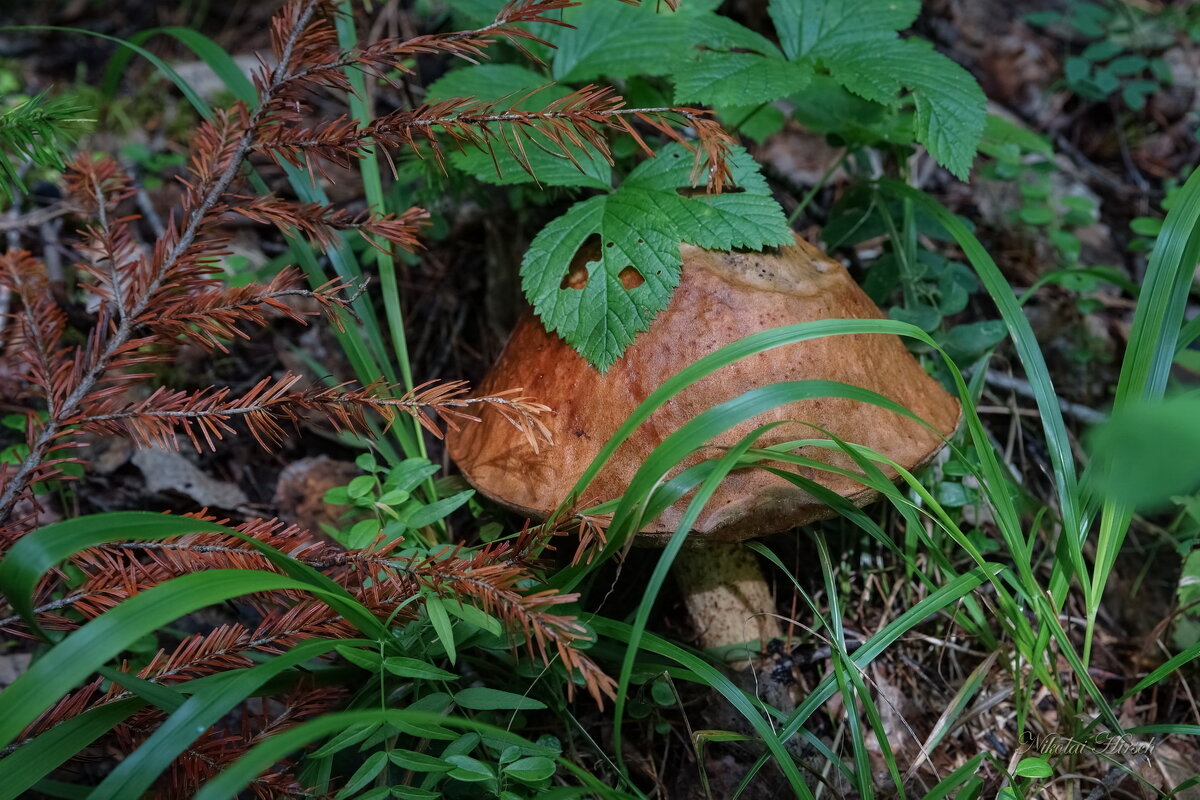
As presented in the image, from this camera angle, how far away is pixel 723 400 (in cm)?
155

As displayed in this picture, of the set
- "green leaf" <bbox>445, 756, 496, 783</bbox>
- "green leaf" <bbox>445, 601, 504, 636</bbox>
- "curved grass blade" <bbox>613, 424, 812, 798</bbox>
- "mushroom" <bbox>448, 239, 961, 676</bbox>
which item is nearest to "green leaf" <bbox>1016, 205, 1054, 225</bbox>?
"mushroom" <bbox>448, 239, 961, 676</bbox>

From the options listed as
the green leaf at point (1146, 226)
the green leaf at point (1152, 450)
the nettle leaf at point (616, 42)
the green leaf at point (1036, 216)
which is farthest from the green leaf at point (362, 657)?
the green leaf at point (1146, 226)

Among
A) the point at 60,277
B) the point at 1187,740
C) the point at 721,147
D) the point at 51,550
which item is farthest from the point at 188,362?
the point at 1187,740

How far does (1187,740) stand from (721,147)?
1692 mm

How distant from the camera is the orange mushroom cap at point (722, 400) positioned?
4.94ft

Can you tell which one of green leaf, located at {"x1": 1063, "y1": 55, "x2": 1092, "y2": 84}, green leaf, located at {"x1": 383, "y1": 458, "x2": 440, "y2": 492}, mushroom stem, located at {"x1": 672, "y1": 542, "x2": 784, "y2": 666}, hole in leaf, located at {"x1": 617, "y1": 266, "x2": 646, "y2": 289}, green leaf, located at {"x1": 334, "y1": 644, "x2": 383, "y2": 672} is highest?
green leaf, located at {"x1": 1063, "y1": 55, "x2": 1092, "y2": 84}

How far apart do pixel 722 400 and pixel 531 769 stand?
2.41 ft

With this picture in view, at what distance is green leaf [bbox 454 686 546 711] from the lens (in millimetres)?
1393

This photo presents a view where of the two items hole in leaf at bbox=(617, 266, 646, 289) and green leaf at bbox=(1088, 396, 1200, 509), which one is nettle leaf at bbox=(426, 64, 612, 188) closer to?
hole in leaf at bbox=(617, 266, 646, 289)

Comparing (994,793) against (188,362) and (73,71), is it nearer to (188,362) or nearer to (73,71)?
(188,362)

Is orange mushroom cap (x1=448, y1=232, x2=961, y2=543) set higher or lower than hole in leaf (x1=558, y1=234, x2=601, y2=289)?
lower

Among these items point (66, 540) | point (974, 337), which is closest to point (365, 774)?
point (66, 540)

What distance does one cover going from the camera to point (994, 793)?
1.63 meters

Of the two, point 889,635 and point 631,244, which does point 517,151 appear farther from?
point 889,635
